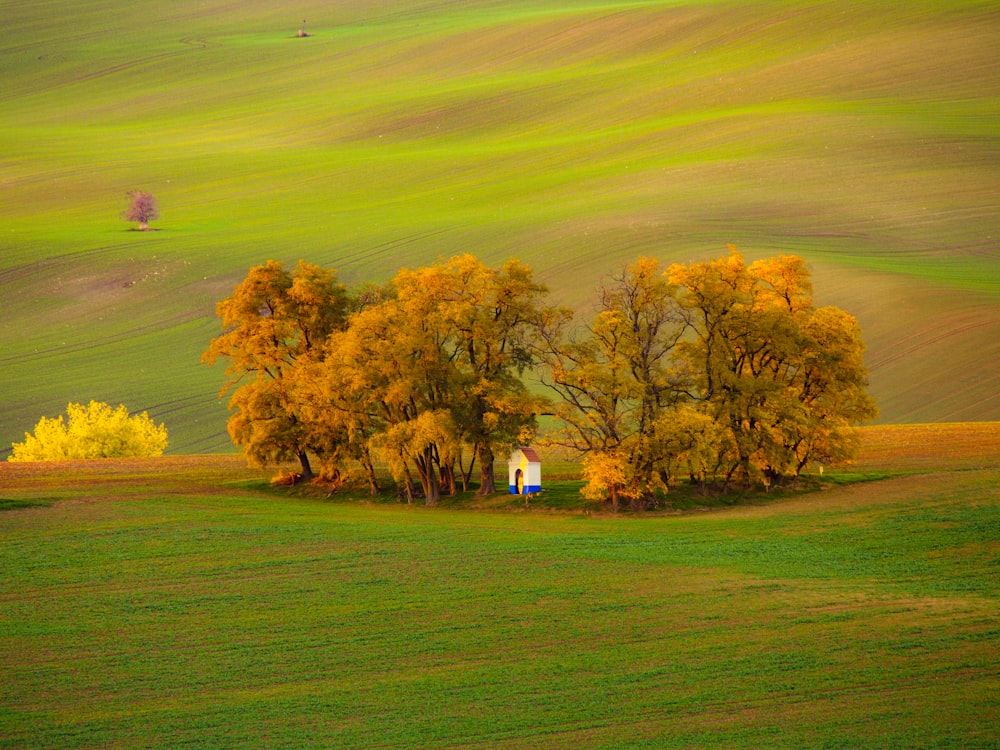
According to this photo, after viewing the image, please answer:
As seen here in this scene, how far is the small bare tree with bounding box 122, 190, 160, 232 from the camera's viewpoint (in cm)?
13838

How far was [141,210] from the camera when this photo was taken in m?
139

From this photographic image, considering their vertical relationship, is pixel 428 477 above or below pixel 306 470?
below

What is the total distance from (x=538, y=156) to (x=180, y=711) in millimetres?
125704

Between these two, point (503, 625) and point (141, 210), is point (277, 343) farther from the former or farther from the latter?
point (141, 210)

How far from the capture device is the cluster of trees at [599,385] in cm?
5941

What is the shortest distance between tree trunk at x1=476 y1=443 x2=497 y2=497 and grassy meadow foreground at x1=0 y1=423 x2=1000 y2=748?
268 inches

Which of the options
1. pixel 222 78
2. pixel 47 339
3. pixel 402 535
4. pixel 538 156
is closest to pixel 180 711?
pixel 402 535

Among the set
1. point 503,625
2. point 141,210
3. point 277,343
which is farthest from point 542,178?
point 503,625

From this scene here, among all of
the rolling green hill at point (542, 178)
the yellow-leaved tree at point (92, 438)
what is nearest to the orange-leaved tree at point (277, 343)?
the yellow-leaved tree at point (92, 438)

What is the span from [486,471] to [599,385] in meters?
8.33

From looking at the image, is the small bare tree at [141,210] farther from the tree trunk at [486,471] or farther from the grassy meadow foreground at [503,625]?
the grassy meadow foreground at [503,625]

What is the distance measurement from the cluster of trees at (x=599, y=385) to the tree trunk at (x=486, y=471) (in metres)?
0.09

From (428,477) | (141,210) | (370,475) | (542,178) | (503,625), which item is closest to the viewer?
(503,625)

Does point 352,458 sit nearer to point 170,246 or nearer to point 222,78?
point 170,246
